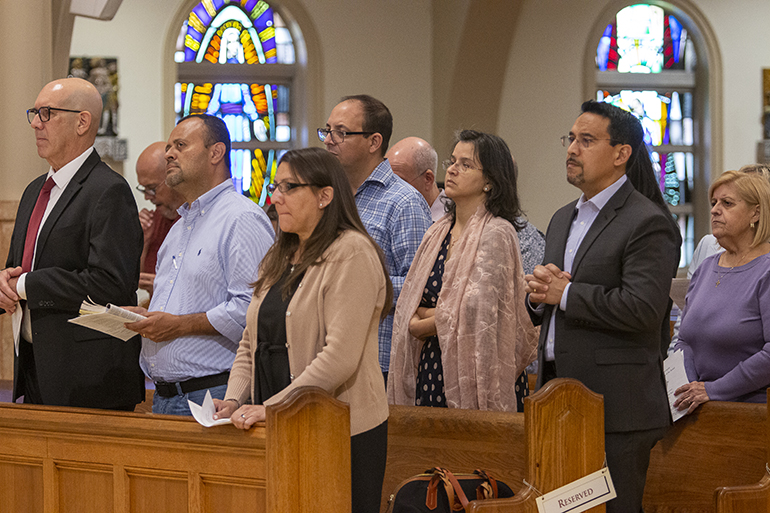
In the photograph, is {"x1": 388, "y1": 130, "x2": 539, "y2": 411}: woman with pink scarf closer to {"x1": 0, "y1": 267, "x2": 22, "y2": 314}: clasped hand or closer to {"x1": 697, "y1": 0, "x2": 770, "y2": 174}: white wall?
{"x1": 0, "y1": 267, "x2": 22, "y2": 314}: clasped hand

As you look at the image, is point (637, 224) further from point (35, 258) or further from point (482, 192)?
point (35, 258)

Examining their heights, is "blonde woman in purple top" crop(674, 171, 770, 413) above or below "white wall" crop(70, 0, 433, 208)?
below

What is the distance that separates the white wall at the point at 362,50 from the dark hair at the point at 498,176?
5.07 metres

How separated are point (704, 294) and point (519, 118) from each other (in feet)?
17.5

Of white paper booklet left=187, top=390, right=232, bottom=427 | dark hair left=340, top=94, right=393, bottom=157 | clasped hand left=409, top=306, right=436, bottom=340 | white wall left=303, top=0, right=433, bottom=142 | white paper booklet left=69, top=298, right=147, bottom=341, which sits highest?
white wall left=303, top=0, right=433, bottom=142

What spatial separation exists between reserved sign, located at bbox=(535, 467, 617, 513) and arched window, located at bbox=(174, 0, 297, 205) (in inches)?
248

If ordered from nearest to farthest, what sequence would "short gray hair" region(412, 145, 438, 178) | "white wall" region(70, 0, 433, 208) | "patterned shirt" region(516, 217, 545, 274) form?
"patterned shirt" region(516, 217, 545, 274) < "short gray hair" region(412, 145, 438, 178) < "white wall" region(70, 0, 433, 208)

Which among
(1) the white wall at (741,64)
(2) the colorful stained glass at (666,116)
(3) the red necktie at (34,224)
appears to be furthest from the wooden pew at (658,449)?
(2) the colorful stained glass at (666,116)

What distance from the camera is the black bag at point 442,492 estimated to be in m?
2.22

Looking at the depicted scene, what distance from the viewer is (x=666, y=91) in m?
9.16

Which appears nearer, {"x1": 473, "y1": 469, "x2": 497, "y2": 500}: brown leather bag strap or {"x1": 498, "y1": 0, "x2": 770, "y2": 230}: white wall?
{"x1": 473, "y1": 469, "x2": 497, "y2": 500}: brown leather bag strap

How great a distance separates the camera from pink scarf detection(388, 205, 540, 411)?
2.91 meters

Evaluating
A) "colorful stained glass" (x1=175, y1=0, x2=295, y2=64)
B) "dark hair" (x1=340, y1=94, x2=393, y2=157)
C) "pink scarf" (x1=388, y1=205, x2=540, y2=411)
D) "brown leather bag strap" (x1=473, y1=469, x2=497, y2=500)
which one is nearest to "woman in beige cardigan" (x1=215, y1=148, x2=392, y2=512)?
"brown leather bag strap" (x1=473, y1=469, x2=497, y2=500)

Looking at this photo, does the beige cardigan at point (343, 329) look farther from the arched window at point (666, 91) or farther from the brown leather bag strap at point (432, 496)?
the arched window at point (666, 91)
